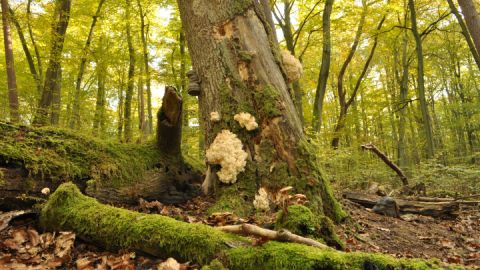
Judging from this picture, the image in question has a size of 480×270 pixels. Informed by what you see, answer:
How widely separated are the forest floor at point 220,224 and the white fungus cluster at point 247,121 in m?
1.16

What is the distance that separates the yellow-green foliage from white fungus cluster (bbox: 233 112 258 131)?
1489 millimetres

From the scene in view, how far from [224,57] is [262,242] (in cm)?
316

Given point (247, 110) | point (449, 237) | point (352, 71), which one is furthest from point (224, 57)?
point (352, 71)

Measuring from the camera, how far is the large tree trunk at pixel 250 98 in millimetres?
4207

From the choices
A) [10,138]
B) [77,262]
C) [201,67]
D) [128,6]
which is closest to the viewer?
[77,262]

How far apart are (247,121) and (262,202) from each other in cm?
108

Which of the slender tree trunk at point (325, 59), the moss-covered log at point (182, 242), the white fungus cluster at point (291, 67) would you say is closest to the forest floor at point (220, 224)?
the moss-covered log at point (182, 242)

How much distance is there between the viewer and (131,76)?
49.6ft

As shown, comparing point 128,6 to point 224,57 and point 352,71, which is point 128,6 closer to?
point 224,57

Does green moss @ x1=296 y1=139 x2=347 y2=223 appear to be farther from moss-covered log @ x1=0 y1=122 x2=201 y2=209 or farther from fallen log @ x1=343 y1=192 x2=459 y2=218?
fallen log @ x1=343 y1=192 x2=459 y2=218

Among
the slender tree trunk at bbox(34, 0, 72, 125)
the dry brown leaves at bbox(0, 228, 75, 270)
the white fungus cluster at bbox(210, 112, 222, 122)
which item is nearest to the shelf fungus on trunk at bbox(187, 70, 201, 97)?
the white fungus cluster at bbox(210, 112, 222, 122)

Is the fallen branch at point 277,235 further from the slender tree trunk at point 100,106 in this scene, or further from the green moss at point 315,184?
the slender tree trunk at point 100,106

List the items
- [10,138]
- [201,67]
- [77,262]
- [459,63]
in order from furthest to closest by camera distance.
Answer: [459,63] → [201,67] → [10,138] → [77,262]

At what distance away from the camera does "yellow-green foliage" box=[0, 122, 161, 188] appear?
3512 millimetres
